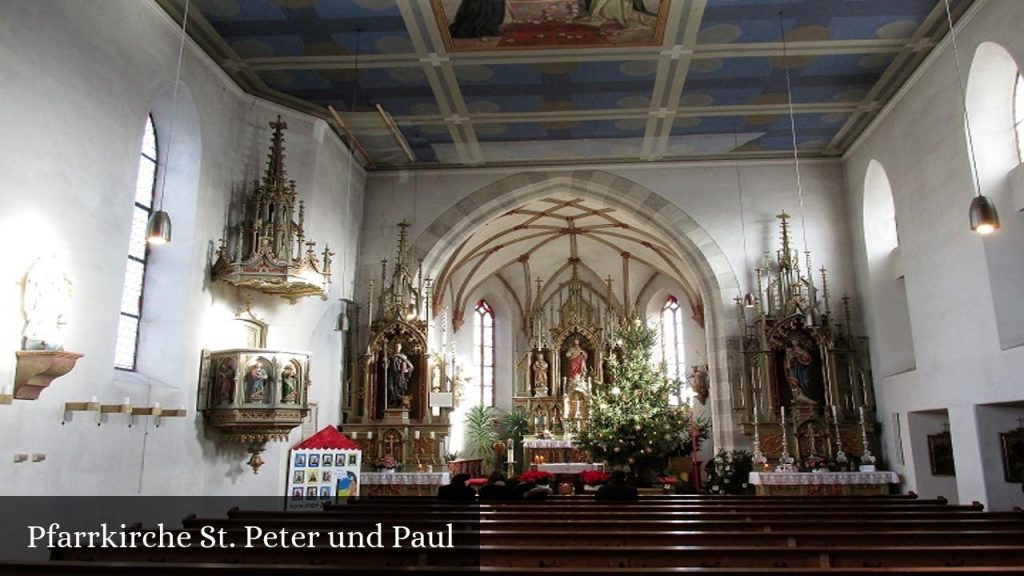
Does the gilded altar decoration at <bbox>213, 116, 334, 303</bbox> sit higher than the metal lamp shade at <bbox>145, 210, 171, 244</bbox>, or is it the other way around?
the gilded altar decoration at <bbox>213, 116, 334, 303</bbox>

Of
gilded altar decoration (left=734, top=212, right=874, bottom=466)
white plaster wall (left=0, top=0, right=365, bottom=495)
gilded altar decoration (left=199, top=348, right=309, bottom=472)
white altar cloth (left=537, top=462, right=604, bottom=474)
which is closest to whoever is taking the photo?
white plaster wall (left=0, top=0, right=365, bottom=495)

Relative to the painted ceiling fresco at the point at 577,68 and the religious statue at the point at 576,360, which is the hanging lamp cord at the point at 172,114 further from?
the religious statue at the point at 576,360

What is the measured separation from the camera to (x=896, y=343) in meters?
13.6

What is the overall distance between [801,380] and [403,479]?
7.65 m

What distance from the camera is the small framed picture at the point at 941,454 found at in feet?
38.0

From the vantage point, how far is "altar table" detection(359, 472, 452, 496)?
13.4m

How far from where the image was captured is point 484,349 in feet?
81.4

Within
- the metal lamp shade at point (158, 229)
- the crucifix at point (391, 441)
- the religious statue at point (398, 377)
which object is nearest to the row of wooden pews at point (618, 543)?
the metal lamp shade at point (158, 229)

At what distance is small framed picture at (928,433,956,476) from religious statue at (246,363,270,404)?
1026 centimetres

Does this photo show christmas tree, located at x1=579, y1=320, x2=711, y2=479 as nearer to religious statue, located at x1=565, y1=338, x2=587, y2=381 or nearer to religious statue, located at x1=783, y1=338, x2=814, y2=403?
religious statue, located at x1=783, y1=338, x2=814, y2=403

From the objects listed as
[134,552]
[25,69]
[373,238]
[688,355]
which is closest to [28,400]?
[134,552]

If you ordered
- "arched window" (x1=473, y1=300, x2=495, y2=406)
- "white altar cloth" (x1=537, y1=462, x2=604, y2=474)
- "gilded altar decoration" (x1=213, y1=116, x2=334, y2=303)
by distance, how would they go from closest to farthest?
"gilded altar decoration" (x1=213, y1=116, x2=334, y2=303), "white altar cloth" (x1=537, y1=462, x2=604, y2=474), "arched window" (x1=473, y1=300, x2=495, y2=406)

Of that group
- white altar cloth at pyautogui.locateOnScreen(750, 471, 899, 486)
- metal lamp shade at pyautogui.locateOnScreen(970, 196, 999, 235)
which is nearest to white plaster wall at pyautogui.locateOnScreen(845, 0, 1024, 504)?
white altar cloth at pyautogui.locateOnScreen(750, 471, 899, 486)

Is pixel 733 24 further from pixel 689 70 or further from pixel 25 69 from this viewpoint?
pixel 25 69
